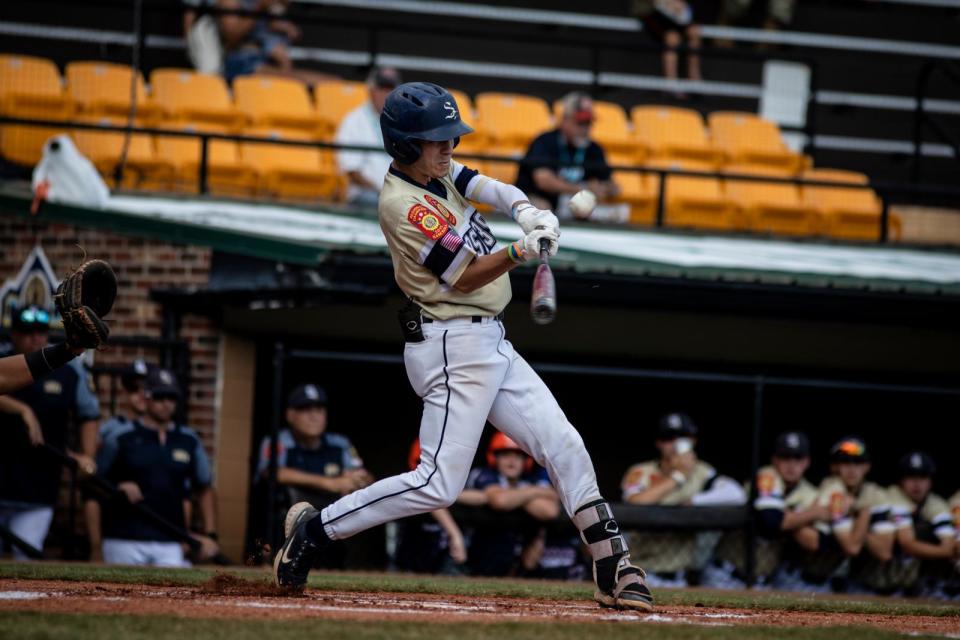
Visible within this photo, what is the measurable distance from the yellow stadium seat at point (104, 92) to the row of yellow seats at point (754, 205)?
3.88m

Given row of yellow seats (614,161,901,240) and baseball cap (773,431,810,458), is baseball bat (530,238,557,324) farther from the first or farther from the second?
row of yellow seats (614,161,901,240)

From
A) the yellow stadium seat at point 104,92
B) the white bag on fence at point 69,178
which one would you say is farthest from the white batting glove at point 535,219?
the yellow stadium seat at point 104,92

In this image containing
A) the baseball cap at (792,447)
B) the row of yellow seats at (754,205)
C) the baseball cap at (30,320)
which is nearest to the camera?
the baseball cap at (30,320)

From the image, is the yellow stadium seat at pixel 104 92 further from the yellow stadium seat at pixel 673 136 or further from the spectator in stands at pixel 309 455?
the yellow stadium seat at pixel 673 136

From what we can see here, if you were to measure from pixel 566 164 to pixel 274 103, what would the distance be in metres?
2.95

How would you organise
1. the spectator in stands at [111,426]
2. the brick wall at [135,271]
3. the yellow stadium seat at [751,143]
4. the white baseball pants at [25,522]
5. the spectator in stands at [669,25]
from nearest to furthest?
the white baseball pants at [25,522] < the spectator in stands at [111,426] < the brick wall at [135,271] < the yellow stadium seat at [751,143] < the spectator in stands at [669,25]

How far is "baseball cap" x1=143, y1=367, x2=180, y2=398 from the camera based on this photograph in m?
8.47

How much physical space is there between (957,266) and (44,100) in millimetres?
7048

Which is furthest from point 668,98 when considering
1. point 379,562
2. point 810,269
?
point 379,562

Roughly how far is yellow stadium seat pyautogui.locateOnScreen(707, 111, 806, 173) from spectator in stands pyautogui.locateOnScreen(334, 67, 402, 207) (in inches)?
135

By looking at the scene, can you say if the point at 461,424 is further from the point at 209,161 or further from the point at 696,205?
the point at 696,205

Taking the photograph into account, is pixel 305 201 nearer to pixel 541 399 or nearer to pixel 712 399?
pixel 712 399

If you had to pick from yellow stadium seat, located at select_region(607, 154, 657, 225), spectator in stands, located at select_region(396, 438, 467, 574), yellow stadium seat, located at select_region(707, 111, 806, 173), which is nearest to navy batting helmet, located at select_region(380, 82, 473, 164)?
spectator in stands, located at select_region(396, 438, 467, 574)

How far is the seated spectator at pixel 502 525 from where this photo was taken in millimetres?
8391
